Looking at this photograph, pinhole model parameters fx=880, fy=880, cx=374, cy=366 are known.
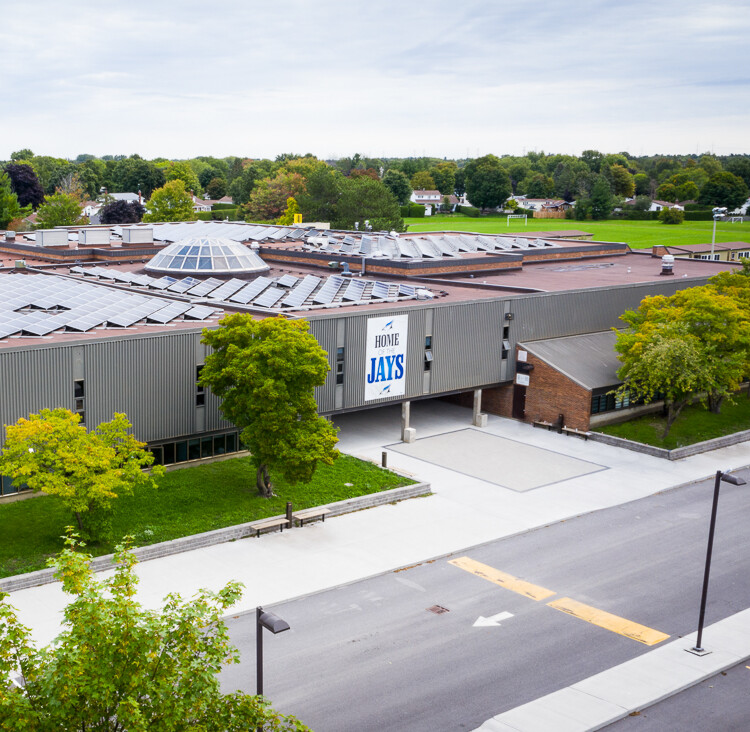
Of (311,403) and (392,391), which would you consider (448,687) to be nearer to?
(311,403)

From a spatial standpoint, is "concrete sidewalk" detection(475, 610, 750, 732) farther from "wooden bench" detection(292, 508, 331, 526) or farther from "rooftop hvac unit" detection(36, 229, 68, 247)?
"rooftop hvac unit" detection(36, 229, 68, 247)

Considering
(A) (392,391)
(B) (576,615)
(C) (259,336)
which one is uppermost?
(C) (259,336)

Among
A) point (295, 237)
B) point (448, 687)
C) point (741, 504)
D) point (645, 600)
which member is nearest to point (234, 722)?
point (448, 687)

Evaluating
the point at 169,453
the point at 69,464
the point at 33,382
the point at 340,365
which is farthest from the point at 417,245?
the point at 69,464

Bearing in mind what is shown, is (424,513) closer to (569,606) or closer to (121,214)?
(569,606)

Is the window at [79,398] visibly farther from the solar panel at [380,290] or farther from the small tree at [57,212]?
the small tree at [57,212]

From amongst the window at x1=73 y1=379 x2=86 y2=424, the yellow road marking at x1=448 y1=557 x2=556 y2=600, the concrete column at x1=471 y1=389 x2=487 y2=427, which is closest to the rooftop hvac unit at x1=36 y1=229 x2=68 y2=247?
the window at x1=73 y1=379 x2=86 y2=424
